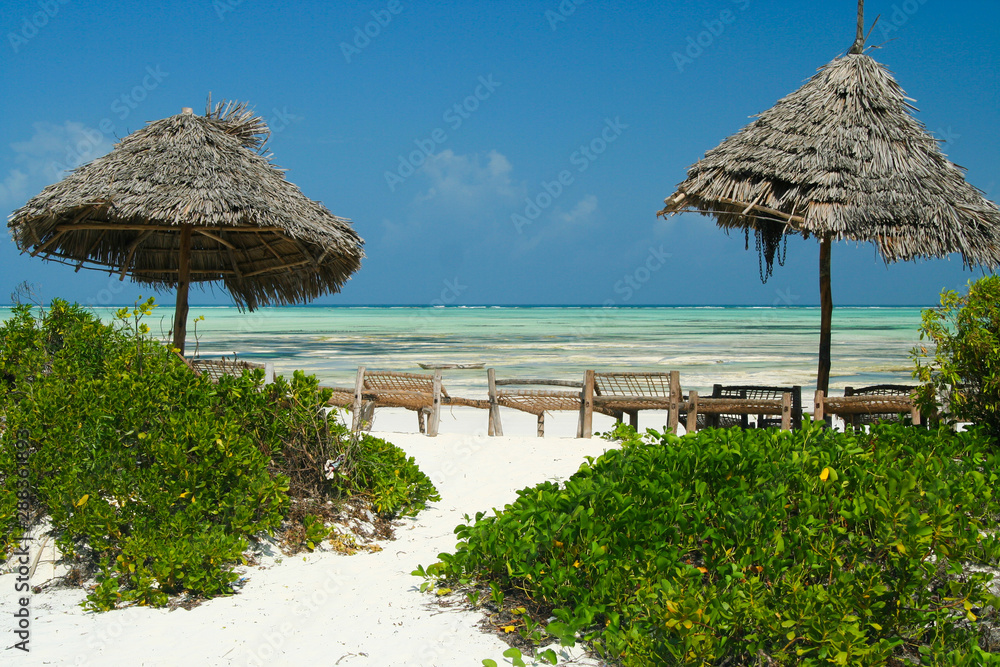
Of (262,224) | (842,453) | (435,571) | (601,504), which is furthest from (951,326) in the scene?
(262,224)

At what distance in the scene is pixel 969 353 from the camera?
12.0ft

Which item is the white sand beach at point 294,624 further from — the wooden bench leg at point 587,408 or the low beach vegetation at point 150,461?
the wooden bench leg at point 587,408

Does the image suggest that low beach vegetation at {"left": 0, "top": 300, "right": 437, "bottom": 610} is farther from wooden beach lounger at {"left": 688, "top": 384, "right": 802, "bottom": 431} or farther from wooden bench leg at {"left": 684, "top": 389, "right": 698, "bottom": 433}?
wooden beach lounger at {"left": 688, "top": 384, "right": 802, "bottom": 431}

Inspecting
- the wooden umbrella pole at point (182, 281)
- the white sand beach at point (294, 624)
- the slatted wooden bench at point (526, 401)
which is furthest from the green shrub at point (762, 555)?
the wooden umbrella pole at point (182, 281)

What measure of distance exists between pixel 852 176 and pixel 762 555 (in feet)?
17.1

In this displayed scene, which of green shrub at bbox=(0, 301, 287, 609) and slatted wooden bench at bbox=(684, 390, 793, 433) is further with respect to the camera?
slatted wooden bench at bbox=(684, 390, 793, 433)

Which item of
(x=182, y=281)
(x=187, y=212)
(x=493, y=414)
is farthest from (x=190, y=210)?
(x=493, y=414)

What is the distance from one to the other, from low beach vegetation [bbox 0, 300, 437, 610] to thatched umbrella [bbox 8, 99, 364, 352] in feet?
7.34

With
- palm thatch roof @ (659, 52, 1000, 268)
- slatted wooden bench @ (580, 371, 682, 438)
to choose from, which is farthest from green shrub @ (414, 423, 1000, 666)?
slatted wooden bench @ (580, 371, 682, 438)

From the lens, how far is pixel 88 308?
17.4ft

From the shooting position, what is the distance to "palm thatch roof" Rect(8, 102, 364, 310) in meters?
7.14

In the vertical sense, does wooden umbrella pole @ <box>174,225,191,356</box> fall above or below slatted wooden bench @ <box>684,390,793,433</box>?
above

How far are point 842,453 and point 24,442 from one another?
4.72 m

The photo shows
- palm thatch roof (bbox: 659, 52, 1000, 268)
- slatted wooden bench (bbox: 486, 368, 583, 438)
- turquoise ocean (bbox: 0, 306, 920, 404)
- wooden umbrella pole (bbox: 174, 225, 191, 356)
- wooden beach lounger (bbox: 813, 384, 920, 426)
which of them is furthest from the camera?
turquoise ocean (bbox: 0, 306, 920, 404)
